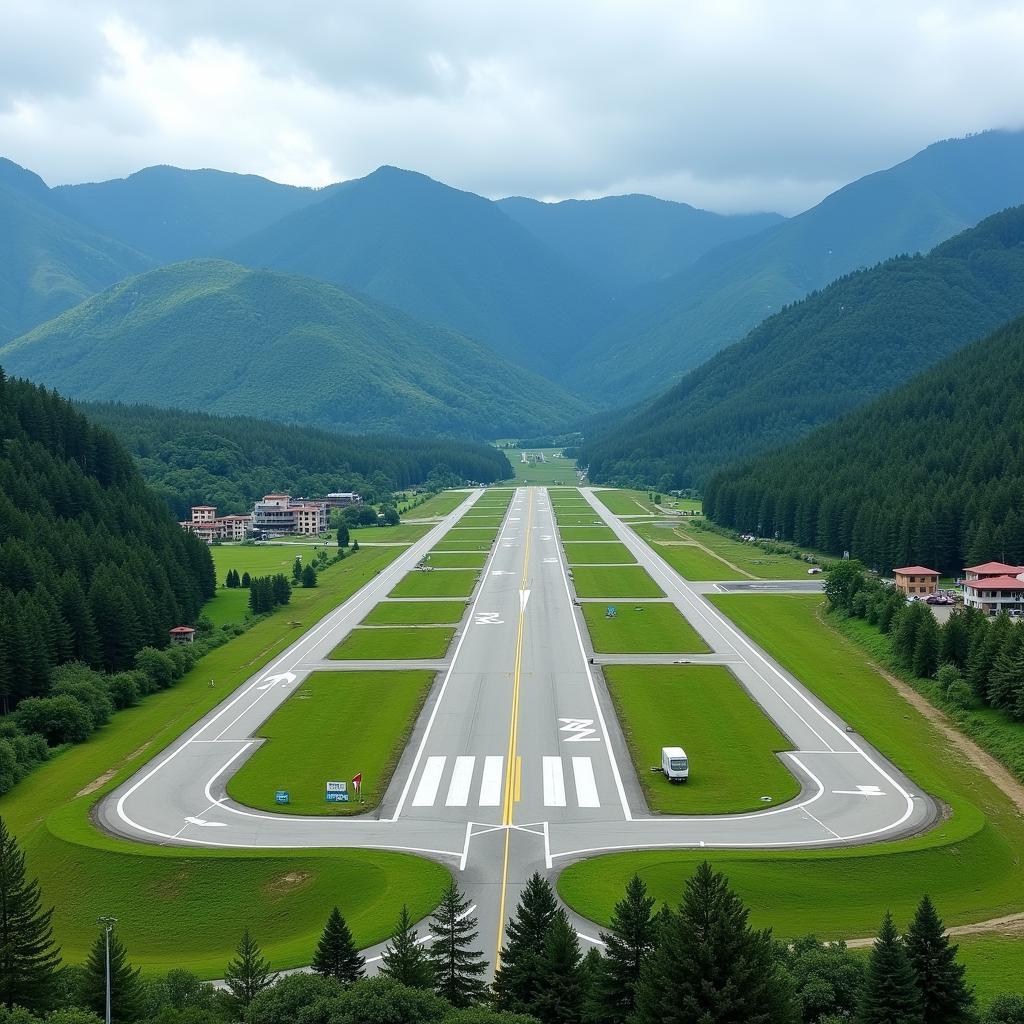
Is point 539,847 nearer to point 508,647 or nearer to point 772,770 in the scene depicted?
point 772,770

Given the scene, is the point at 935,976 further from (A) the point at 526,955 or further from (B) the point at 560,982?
(A) the point at 526,955

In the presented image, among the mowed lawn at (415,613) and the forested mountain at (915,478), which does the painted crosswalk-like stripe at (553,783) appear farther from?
the forested mountain at (915,478)

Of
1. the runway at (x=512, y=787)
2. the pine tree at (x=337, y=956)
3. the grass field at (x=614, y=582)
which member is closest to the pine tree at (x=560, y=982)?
the pine tree at (x=337, y=956)

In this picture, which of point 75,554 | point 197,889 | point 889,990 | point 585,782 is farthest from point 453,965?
point 75,554

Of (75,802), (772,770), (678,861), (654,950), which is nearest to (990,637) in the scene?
(772,770)

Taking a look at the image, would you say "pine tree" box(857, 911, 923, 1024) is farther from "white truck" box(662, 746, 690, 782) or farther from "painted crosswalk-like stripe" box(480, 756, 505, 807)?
"white truck" box(662, 746, 690, 782)

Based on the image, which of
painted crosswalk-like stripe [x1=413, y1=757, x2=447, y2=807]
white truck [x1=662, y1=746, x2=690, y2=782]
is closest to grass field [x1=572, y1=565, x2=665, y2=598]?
painted crosswalk-like stripe [x1=413, y1=757, x2=447, y2=807]

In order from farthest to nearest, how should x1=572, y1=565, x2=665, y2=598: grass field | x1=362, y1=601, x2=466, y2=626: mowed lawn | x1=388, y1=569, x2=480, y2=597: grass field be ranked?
1. x1=388, y1=569, x2=480, y2=597: grass field
2. x1=572, y1=565, x2=665, y2=598: grass field
3. x1=362, y1=601, x2=466, y2=626: mowed lawn
